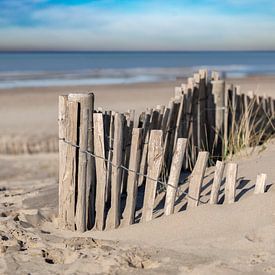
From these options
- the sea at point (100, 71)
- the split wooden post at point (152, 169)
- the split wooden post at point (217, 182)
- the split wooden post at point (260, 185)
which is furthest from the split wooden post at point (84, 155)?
the sea at point (100, 71)

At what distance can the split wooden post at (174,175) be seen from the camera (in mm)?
4527

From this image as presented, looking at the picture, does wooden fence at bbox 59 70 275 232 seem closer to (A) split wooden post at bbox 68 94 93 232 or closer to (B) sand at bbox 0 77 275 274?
(A) split wooden post at bbox 68 94 93 232

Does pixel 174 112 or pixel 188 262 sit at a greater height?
pixel 174 112

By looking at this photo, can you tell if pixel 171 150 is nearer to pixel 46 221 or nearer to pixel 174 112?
pixel 174 112

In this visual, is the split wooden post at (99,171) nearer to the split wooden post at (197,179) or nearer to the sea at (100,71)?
the split wooden post at (197,179)

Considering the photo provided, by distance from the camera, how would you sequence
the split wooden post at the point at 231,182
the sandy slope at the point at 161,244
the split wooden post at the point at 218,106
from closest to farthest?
1. the sandy slope at the point at 161,244
2. the split wooden post at the point at 231,182
3. the split wooden post at the point at 218,106

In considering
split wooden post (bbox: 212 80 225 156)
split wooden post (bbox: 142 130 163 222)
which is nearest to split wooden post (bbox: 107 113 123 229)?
split wooden post (bbox: 142 130 163 222)

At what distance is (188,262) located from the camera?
379 cm

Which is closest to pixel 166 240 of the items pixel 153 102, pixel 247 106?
pixel 247 106

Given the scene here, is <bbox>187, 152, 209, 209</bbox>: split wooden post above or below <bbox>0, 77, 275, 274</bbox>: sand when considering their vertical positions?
above

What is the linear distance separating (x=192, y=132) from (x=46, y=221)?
2.27 metres

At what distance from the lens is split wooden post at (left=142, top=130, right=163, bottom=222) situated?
180 inches

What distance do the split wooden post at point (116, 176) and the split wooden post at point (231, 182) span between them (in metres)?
0.83

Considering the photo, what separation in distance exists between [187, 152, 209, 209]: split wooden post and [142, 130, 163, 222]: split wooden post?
0.28m
